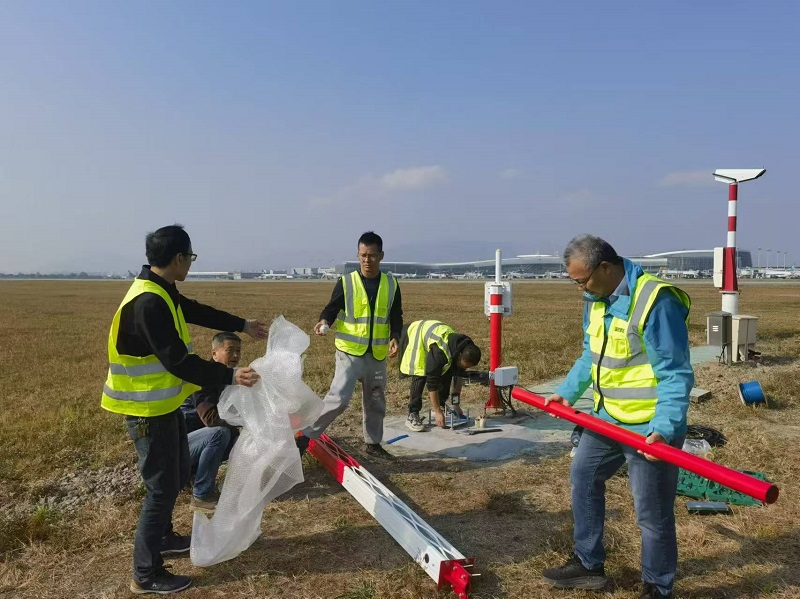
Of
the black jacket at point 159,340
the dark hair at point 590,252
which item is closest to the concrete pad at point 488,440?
the black jacket at point 159,340

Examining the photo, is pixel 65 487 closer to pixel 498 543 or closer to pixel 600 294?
pixel 498 543

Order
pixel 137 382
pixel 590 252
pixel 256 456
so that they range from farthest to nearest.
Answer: pixel 256 456, pixel 137 382, pixel 590 252

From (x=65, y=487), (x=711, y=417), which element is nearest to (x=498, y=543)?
(x=65, y=487)

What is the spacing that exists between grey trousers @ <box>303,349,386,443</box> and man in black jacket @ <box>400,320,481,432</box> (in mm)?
864

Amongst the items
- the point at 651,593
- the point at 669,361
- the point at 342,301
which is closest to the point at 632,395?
the point at 669,361

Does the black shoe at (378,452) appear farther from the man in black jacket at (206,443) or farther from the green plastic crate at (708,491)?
the green plastic crate at (708,491)

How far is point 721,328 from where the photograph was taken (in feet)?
30.4

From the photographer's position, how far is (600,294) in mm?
2830

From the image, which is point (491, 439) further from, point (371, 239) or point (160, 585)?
point (160, 585)

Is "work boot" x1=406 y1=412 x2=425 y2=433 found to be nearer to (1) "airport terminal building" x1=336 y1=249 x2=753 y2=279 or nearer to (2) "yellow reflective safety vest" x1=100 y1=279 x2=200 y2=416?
(2) "yellow reflective safety vest" x1=100 y1=279 x2=200 y2=416

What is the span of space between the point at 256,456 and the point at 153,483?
1.81 ft

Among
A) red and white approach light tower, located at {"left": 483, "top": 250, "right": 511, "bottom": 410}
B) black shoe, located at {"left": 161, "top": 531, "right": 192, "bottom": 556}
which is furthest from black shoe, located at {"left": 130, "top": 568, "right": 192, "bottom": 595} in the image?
red and white approach light tower, located at {"left": 483, "top": 250, "right": 511, "bottom": 410}

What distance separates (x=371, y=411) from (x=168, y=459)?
2390mm

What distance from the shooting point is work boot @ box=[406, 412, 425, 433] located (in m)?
6.11
